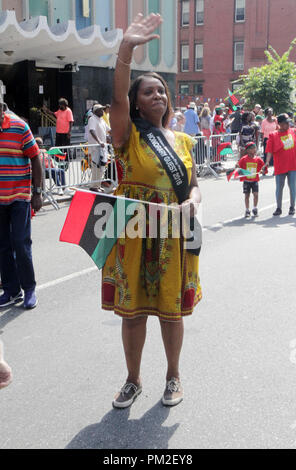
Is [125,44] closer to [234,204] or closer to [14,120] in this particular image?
[14,120]

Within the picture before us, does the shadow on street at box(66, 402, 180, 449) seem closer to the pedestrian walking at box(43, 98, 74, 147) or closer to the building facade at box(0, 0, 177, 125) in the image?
the pedestrian walking at box(43, 98, 74, 147)

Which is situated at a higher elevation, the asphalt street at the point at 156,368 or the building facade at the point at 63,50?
the building facade at the point at 63,50

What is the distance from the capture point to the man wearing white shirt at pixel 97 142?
37.9 ft

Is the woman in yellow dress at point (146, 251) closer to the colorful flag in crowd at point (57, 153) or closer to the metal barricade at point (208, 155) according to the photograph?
the colorful flag in crowd at point (57, 153)

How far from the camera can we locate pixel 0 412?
10.5 ft

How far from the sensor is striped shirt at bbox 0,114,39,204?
464 centimetres

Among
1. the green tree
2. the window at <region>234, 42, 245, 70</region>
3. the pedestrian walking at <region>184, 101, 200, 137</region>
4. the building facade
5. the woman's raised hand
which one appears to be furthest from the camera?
the window at <region>234, 42, 245, 70</region>

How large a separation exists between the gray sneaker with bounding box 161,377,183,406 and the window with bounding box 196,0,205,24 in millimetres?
47726

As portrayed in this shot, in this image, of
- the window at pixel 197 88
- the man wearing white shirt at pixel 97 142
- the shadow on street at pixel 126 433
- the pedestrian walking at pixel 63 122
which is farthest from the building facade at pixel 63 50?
the window at pixel 197 88

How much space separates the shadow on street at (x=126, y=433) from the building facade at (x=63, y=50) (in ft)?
53.1

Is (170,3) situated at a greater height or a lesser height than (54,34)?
greater

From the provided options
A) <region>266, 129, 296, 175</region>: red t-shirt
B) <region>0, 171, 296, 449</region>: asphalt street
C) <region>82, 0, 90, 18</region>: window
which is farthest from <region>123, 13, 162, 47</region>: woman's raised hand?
<region>82, 0, 90, 18</region>: window

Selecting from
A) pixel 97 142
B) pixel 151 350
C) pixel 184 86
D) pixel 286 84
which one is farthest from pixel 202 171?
pixel 184 86

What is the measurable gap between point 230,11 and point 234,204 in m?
39.8
